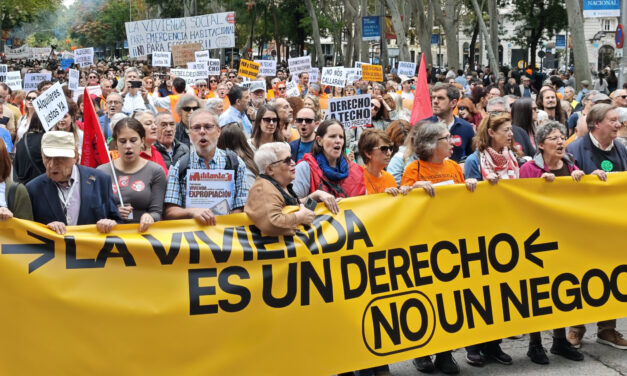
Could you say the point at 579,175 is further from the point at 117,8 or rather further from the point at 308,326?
the point at 117,8

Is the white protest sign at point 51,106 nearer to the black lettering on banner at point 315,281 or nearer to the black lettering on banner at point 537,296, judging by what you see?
the black lettering on banner at point 315,281

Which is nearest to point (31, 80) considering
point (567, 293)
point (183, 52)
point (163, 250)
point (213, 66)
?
point (213, 66)

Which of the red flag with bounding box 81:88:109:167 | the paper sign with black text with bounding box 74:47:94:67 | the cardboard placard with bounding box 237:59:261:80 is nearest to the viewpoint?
the red flag with bounding box 81:88:109:167

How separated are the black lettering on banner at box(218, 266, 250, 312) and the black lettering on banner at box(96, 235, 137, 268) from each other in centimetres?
53

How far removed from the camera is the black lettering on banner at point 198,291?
5477mm

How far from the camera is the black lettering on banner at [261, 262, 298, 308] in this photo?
18.5 feet

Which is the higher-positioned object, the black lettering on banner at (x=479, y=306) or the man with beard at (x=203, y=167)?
the man with beard at (x=203, y=167)

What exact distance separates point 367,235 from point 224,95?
10494 millimetres

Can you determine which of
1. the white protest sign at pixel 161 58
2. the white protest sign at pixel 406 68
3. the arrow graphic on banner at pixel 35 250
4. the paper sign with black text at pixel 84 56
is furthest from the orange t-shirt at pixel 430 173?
the white protest sign at pixel 161 58

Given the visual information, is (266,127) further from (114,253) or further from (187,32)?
(187,32)

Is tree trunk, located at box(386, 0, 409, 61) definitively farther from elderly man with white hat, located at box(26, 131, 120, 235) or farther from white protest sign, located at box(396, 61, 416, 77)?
elderly man with white hat, located at box(26, 131, 120, 235)

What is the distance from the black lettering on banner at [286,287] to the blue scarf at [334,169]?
36.4 inches

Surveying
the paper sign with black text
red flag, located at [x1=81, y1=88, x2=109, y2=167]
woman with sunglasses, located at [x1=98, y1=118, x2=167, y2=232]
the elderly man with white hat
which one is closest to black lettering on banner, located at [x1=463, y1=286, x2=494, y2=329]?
woman with sunglasses, located at [x1=98, y1=118, x2=167, y2=232]

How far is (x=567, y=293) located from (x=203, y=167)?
261cm
